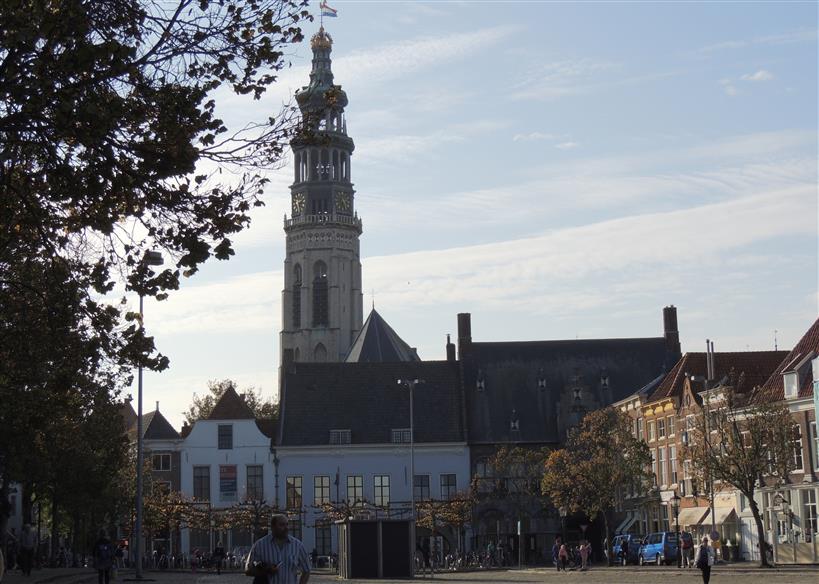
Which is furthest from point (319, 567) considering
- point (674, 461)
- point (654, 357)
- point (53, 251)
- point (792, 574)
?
point (53, 251)

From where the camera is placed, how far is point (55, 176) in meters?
19.0

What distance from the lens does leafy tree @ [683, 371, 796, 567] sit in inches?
2190

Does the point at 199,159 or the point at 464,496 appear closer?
the point at 199,159

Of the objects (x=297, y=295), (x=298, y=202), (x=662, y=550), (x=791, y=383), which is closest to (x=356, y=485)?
(x=662, y=550)

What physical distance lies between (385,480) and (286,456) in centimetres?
634

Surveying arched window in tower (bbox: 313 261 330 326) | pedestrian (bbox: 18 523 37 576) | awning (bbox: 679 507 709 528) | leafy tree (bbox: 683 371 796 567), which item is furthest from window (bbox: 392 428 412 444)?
arched window in tower (bbox: 313 261 330 326)

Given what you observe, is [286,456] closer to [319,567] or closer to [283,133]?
[319,567]

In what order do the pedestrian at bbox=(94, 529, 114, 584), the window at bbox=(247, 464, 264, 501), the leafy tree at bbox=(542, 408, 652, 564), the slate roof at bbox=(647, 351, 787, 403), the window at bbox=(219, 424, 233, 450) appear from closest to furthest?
the pedestrian at bbox=(94, 529, 114, 584) < the leafy tree at bbox=(542, 408, 652, 564) < the slate roof at bbox=(647, 351, 787, 403) < the window at bbox=(247, 464, 264, 501) < the window at bbox=(219, 424, 233, 450)

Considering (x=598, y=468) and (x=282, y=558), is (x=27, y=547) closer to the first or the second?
(x=282, y=558)

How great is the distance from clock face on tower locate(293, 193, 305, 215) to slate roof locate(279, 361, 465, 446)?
52.8 metres

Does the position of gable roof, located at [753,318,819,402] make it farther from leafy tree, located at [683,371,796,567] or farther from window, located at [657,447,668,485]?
window, located at [657,447,668,485]

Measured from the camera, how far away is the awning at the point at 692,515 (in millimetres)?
70250

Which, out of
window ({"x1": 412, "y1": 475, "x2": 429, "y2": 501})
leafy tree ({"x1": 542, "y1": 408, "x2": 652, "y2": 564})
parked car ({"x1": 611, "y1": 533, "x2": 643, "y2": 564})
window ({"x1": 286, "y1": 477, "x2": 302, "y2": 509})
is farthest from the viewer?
window ({"x1": 412, "y1": 475, "x2": 429, "y2": 501})

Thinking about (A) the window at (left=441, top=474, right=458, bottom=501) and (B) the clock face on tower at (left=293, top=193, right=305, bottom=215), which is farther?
(B) the clock face on tower at (left=293, top=193, right=305, bottom=215)
